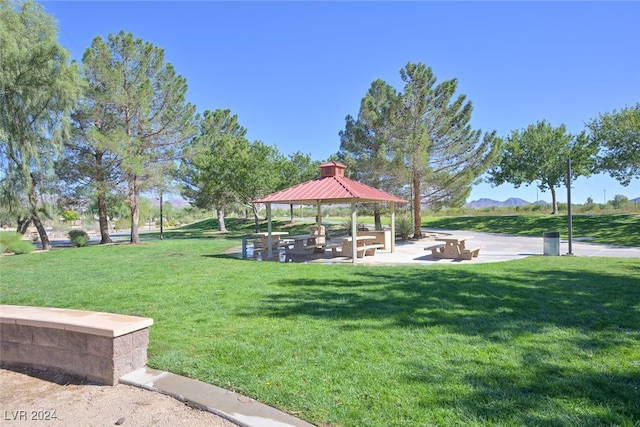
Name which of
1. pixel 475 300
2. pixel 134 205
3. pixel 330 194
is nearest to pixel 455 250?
pixel 330 194

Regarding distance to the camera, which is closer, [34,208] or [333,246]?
[333,246]

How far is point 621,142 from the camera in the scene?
24.1m

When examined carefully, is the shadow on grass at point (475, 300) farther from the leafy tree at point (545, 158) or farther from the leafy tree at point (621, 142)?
the leafy tree at point (545, 158)

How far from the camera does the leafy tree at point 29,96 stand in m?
14.2

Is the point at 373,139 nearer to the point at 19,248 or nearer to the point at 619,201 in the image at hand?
the point at 19,248

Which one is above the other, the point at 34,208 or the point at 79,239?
the point at 34,208

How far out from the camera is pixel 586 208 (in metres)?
33.2

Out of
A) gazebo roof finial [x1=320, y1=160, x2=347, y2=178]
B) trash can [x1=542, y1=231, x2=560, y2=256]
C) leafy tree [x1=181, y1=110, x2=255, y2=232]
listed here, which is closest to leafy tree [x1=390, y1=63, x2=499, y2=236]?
gazebo roof finial [x1=320, y1=160, x2=347, y2=178]

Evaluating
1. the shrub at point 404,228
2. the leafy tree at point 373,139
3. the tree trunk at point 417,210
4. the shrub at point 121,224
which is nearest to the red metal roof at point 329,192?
the leafy tree at point 373,139

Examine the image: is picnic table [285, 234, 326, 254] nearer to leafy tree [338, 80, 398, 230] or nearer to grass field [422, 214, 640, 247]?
leafy tree [338, 80, 398, 230]

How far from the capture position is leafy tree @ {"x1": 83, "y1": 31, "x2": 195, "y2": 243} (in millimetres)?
17391

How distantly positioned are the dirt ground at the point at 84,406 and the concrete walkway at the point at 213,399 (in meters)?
0.05

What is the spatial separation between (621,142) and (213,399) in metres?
29.6

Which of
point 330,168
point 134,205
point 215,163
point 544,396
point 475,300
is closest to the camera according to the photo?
point 544,396
